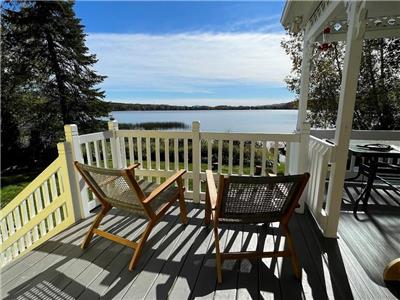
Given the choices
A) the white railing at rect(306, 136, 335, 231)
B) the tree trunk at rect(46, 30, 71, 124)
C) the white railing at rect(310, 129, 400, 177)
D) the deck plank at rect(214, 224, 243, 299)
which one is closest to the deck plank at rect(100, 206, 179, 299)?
the deck plank at rect(214, 224, 243, 299)

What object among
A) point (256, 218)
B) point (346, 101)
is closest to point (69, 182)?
point (256, 218)

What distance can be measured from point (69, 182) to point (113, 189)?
0.93 meters

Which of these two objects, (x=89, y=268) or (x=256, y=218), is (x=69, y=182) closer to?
(x=89, y=268)

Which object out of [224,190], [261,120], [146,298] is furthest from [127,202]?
[261,120]

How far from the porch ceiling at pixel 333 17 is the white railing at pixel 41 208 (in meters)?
3.15

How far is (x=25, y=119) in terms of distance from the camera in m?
9.07

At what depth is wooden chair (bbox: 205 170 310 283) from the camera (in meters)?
1.55

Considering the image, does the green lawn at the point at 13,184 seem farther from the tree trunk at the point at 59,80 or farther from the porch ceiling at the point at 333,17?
the porch ceiling at the point at 333,17

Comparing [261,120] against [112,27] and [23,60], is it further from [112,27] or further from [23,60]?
[23,60]

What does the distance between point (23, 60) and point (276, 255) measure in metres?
11.1

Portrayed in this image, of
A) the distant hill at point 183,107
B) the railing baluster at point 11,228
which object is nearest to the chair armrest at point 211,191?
the railing baluster at point 11,228

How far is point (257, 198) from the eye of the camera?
1675mm

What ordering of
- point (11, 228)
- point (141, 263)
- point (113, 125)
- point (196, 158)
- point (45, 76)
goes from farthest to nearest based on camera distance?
point (45, 76), point (113, 125), point (196, 158), point (11, 228), point (141, 263)

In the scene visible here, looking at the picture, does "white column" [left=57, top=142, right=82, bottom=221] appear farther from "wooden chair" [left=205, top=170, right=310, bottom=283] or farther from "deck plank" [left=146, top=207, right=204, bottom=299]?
"wooden chair" [left=205, top=170, right=310, bottom=283]
